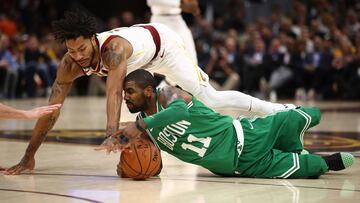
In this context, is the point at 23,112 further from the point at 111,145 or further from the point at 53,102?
the point at 53,102

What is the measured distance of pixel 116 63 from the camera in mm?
6309

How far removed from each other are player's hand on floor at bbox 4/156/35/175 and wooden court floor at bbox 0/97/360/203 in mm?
77

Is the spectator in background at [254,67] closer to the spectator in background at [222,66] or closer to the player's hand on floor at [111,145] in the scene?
the spectator in background at [222,66]

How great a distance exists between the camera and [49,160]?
723cm

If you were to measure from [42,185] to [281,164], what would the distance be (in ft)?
5.82

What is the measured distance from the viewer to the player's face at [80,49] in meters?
6.26

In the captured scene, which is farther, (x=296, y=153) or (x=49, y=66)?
(x=49, y=66)

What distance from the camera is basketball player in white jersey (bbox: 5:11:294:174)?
624cm

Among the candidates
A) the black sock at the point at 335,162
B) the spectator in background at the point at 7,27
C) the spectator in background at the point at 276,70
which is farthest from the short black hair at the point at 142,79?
the spectator in background at the point at 7,27

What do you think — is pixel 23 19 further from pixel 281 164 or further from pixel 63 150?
pixel 281 164

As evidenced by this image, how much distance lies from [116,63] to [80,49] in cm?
30

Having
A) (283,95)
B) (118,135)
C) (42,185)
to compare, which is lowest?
(283,95)

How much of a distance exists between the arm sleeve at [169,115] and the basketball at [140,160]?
376 mm

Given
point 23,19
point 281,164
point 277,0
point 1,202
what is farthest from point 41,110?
point 277,0
